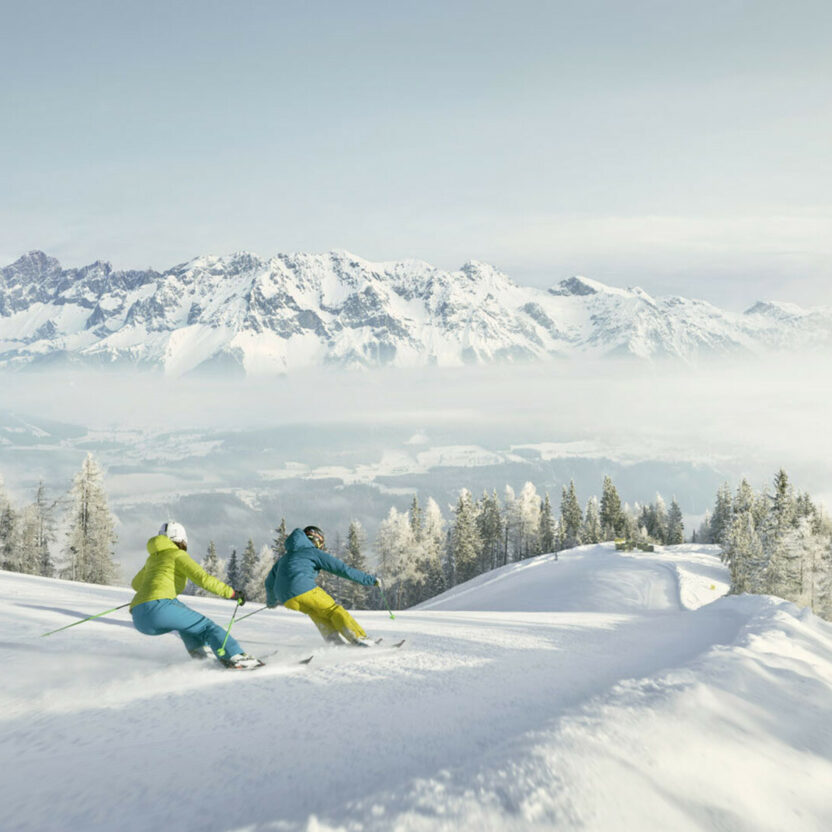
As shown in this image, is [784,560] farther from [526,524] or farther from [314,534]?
[526,524]

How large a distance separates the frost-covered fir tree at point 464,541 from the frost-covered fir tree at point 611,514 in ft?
65.0

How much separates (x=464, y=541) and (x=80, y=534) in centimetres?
4910

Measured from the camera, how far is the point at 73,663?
21.6 ft

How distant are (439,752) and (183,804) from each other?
5.65ft

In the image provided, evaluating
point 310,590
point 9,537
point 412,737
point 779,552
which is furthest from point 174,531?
point 779,552

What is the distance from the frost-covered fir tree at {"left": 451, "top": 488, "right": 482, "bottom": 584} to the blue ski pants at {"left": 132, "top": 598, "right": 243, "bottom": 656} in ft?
240

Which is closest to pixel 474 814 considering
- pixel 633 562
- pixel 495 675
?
pixel 495 675

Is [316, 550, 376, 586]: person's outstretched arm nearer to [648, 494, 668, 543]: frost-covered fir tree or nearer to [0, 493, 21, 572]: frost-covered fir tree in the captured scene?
[0, 493, 21, 572]: frost-covered fir tree

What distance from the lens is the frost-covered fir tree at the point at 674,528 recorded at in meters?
108

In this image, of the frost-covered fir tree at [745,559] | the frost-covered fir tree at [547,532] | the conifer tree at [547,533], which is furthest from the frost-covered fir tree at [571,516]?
the frost-covered fir tree at [745,559]

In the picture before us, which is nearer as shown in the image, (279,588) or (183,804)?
(183,804)

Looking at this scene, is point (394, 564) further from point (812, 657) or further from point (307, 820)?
point (307, 820)

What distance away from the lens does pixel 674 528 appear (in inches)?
4323

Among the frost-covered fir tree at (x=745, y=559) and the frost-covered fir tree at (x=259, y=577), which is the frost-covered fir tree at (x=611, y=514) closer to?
the frost-covered fir tree at (x=745, y=559)
